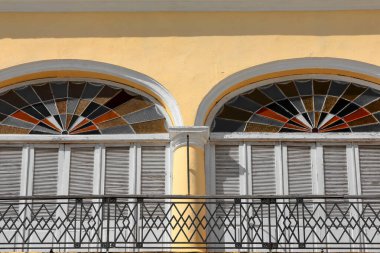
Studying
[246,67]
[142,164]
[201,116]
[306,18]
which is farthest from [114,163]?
[306,18]

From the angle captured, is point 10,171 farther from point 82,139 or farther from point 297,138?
point 297,138

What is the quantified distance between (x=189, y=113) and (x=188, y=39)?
1138 mm

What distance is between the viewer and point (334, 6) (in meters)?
13.8

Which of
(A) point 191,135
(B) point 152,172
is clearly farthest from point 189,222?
(A) point 191,135

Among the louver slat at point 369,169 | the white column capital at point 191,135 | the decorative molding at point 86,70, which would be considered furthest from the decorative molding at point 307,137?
the decorative molding at point 86,70

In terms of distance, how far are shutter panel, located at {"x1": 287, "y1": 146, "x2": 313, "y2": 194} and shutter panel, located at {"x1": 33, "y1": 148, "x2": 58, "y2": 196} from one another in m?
3.12

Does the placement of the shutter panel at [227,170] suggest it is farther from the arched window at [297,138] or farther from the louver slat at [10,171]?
the louver slat at [10,171]

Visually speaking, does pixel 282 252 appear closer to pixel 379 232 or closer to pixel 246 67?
pixel 379 232

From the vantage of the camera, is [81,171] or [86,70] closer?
[81,171]

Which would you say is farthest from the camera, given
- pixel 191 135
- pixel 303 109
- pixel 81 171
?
pixel 303 109

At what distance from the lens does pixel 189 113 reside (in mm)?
13172

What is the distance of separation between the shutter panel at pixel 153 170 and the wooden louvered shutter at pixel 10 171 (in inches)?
65.0

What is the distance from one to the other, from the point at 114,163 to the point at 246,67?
2219mm

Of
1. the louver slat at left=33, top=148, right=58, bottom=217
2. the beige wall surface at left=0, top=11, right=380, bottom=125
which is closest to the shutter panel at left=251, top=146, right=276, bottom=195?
the beige wall surface at left=0, top=11, right=380, bottom=125
